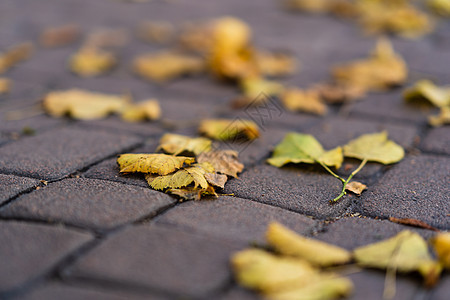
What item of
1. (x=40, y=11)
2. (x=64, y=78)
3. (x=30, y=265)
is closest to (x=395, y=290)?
(x=30, y=265)

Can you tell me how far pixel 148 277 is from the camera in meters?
0.97

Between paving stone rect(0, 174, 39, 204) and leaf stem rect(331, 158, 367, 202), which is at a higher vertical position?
paving stone rect(0, 174, 39, 204)

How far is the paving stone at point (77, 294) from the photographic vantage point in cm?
91

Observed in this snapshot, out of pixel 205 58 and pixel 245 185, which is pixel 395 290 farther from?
pixel 205 58

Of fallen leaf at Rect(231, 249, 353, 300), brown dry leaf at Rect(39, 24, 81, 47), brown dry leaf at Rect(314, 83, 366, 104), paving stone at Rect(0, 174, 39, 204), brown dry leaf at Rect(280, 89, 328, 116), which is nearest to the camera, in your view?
fallen leaf at Rect(231, 249, 353, 300)

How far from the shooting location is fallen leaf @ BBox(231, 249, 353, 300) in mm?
910

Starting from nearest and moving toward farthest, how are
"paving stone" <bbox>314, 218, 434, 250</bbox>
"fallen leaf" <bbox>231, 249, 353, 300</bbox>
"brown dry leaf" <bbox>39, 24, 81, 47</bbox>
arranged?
1. "fallen leaf" <bbox>231, 249, 353, 300</bbox>
2. "paving stone" <bbox>314, 218, 434, 250</bbox>
3. "brown dry leaf" <bbox>39, 24, 81, 47</bbox>

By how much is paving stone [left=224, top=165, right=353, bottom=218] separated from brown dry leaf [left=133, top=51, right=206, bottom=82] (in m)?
1.32

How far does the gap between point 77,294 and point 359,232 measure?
708 mm

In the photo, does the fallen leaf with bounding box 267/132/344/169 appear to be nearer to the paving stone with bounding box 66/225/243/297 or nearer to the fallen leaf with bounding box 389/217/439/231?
the fallen leaf with bounding box 389/217/439/231

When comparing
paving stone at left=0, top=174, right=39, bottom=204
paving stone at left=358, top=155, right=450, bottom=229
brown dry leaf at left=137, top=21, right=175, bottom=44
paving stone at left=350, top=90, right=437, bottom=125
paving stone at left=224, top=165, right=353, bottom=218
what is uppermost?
paving stone at left=0, top=174, right=39, bottom=204

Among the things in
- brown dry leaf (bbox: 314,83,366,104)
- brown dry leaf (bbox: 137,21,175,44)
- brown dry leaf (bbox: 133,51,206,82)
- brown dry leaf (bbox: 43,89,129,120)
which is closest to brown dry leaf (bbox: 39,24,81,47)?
brown dry leaf (bbox: 137,21,175,44)

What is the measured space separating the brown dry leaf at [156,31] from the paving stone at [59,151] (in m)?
1.64

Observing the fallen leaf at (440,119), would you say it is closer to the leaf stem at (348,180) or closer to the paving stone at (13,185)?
the leaf stem at (348,180)
